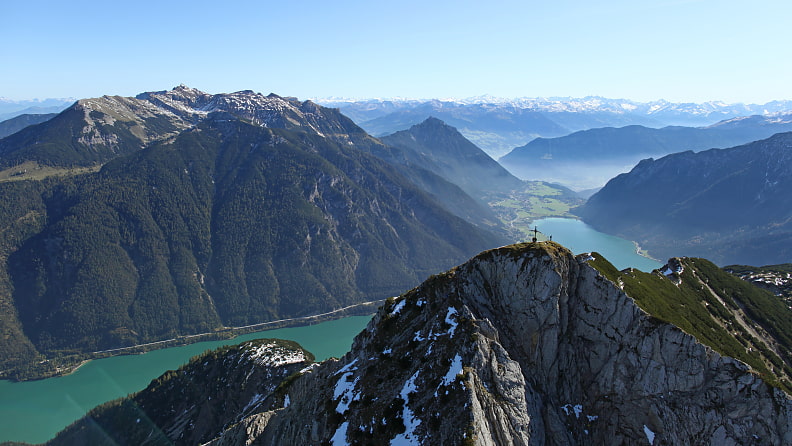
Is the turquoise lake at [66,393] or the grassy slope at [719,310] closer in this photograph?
the grassy slope at [719,310]

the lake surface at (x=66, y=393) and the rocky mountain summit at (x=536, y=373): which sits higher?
the rocky mountain summit at (x=536, y=373)

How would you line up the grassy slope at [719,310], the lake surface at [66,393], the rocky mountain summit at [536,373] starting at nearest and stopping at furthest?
the rocky mountain summit at [536,373] → the grassy slope at [719,310] → the lake surface at [66,393]

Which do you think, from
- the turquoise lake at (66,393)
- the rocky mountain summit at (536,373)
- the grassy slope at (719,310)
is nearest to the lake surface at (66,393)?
the turquoise lake at (66,393)

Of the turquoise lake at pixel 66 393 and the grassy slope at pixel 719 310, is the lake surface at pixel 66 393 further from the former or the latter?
the grassy slope at pixel 719 310

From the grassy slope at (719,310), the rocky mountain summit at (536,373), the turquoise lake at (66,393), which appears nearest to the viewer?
the rocky mountain summit at (536,373)

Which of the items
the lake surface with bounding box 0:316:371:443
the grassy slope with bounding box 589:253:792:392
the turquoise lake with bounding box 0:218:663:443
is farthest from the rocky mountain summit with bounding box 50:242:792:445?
the lake surface with bounding box 0:316:371:443

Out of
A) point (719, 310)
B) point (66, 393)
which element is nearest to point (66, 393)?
point (66, 393)

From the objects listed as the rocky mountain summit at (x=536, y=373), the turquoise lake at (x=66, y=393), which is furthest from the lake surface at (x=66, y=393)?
the rocky mountain summit at (x=536, y=373)

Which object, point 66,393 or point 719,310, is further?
point 66,393

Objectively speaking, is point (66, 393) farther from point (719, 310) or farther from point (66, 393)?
point (719, 310)
